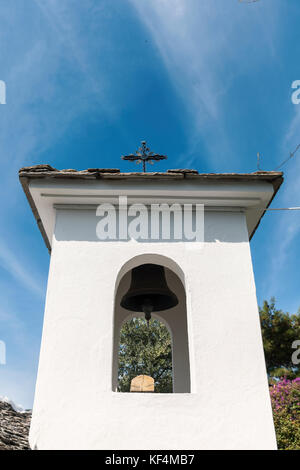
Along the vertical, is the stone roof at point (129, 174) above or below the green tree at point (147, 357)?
below

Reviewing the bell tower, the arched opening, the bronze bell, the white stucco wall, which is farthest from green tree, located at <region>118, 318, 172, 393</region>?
the white stucco wall

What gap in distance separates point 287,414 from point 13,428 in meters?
6.30

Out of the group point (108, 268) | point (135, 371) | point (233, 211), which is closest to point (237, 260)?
point (233, 211)

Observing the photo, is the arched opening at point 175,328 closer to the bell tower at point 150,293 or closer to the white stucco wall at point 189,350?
the bell tower at point 150,293

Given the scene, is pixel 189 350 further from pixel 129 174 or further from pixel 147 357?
pixel 147 357

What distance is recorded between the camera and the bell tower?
299 cm

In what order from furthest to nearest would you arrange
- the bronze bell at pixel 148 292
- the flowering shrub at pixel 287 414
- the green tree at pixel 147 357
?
the green tree at pixel 147 357 → the flowering shrub at pixel 287 414 → the bronze bell at pixel 148 292

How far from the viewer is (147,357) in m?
19.7

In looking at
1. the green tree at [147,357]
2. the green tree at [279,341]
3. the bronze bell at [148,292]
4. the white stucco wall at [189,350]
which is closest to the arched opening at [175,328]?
the bronze bell at [148,292]

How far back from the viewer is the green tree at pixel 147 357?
19.4 meters

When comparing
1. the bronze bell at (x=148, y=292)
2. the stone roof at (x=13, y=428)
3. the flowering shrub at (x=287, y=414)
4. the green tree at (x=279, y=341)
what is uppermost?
the green tree at (x=279, y=341)

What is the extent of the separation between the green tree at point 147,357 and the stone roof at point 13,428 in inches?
619
